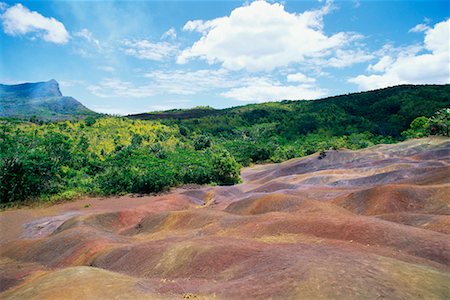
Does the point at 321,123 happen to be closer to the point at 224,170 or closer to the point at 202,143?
the point at 202,143

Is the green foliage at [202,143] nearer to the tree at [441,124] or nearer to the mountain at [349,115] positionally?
the mountain at [349,115]

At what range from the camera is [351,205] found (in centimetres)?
2744

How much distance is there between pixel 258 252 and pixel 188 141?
282ft

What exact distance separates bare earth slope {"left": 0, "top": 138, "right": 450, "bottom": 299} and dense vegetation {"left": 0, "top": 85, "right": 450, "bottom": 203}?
11552 millimetres

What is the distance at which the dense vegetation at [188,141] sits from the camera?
4891cm

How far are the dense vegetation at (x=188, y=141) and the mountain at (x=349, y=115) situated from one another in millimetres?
328

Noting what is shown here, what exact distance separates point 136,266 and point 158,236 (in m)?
9.13

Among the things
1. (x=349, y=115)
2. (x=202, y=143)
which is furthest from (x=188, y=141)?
(x=349, y=115)

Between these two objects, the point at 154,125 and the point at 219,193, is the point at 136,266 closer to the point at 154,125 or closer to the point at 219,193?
the point at 219,193

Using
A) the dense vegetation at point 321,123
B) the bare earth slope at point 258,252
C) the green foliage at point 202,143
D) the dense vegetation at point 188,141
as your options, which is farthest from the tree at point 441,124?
the green foliage at point 202,143

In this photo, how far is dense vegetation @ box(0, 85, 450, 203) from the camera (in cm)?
4891

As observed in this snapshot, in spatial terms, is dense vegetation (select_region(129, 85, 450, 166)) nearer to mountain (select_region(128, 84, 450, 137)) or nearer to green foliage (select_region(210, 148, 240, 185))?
mountain (select_region(128, 84, 450, 137))

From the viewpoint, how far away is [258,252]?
14.7m

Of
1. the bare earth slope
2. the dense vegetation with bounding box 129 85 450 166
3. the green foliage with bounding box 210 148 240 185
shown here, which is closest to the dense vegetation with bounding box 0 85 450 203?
the green foliage with bounding box 210 148 240 185
